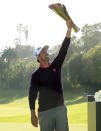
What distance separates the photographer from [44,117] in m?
6.04

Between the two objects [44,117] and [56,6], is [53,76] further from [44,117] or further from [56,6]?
[56,6]

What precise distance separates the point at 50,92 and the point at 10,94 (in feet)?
185

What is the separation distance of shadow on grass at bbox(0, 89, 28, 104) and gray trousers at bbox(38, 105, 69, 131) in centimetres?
5242

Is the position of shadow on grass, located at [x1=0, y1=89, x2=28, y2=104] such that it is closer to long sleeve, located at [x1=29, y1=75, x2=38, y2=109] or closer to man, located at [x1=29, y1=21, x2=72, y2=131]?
long sleeve, located at [x1=29, y1=75, x2=38, y2=109]

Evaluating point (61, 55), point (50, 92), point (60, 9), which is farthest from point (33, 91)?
point (60, 9)

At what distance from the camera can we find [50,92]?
597cm

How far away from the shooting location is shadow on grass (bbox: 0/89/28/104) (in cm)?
5919

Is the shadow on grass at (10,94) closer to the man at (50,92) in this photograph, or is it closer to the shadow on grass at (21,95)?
the shadow on grass at (21,95)

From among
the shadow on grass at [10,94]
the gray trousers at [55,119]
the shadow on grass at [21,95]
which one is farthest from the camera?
the shadow on grass at [10,94]

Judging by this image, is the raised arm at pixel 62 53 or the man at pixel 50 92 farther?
the raised arm at pixel 62 53

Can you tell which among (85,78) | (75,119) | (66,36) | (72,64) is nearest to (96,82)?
(85,78)

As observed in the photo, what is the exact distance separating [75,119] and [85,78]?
2299 centimetres

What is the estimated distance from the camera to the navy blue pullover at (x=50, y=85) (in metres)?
5.94

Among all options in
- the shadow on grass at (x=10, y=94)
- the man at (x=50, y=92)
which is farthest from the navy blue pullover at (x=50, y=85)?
the shadow on grass at (x=10, y=94)
